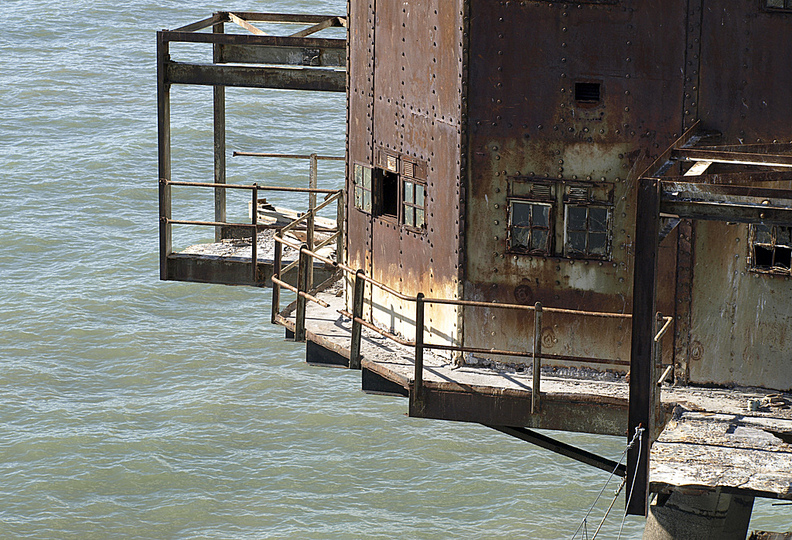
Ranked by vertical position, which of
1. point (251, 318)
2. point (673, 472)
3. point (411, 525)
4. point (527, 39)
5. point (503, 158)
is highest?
point (527, 39)

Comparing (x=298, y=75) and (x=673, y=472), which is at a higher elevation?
(x=298, y=75)

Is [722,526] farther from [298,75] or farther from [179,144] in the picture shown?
[179,144]

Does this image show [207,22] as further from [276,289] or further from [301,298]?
[301,298]

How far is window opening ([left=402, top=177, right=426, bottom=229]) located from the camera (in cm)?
1375

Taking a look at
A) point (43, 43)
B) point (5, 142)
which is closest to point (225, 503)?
point (5, 142)

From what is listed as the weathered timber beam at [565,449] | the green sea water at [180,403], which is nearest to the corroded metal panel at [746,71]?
the weathered timber beam at [565,449]

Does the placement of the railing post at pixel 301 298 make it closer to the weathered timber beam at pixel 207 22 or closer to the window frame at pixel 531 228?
the window frame at pixel 531 228

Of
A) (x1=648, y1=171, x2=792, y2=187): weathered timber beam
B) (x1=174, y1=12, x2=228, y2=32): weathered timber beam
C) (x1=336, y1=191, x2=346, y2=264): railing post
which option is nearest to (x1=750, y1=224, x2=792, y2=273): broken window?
(x1=648, y1=171, x2=792, y2=187): weathered timber beam

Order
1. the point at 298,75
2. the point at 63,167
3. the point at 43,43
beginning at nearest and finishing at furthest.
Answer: the point at 298,75 < the point at 63,167 < the point at 43,43

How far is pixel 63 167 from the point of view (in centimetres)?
4081

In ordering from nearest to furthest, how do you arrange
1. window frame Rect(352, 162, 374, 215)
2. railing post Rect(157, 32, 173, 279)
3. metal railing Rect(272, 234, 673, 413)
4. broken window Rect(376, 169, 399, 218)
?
metal railing Rect(272, 234, 673, 413) < broken window Rect(376, 169, 399, 218) < window frame Rect(352, 162, 374, 215) < railing post Rect(157, 32, 173, 279)

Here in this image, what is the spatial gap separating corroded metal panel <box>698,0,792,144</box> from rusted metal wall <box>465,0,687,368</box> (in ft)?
0.99

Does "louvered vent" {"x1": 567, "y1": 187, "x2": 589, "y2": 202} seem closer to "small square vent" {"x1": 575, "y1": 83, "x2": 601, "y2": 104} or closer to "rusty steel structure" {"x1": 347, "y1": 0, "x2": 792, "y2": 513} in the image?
"rusty steel structure" {"x1": 347, "y1": 0, "x2": 792, "y2": 513}

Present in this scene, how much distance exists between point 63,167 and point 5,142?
3.24m
